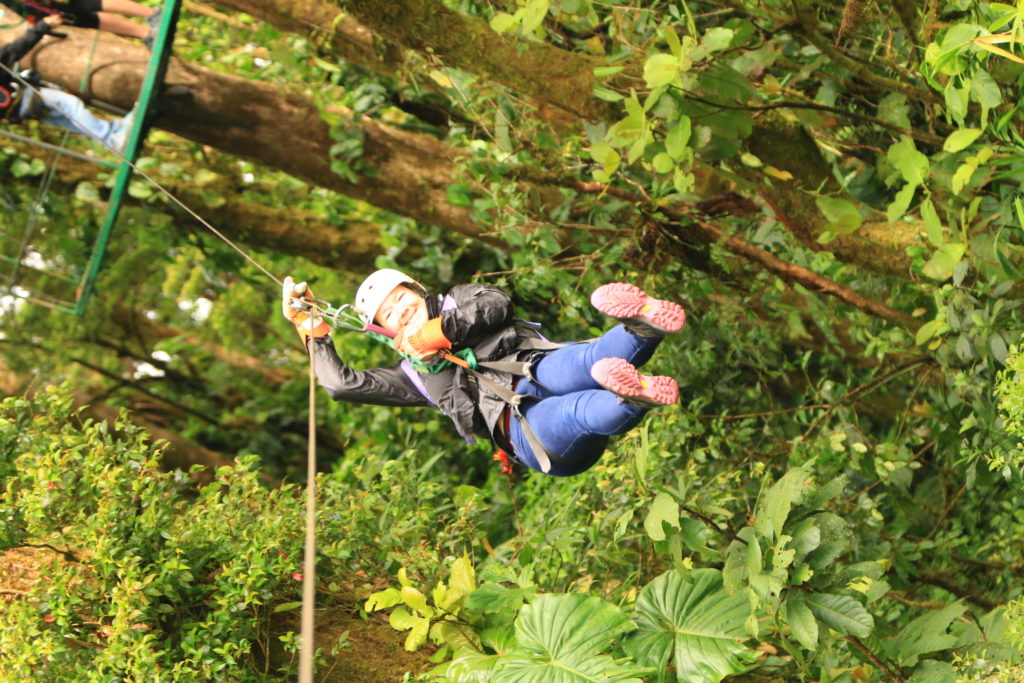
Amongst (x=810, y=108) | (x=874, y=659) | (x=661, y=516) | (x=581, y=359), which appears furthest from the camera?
(x=810, y=108)

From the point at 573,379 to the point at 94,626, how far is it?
134cm

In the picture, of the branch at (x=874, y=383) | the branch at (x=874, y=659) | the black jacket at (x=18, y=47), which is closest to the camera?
the branch at (x=874, y=659)

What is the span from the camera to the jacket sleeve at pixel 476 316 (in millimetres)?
2430

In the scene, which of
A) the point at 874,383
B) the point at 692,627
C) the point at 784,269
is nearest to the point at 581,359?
the point at 692,627

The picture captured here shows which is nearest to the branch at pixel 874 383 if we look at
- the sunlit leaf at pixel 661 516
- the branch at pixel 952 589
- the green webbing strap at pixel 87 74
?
the branch at pixel 952 589

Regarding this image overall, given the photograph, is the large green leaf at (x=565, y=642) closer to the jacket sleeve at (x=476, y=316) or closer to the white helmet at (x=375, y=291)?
the jacket sleeve at (x=476, y=316)

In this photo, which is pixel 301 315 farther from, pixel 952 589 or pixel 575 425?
pixel 952 589

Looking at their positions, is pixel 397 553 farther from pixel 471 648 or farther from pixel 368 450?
pixel 368 450

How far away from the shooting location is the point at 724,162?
3.01 metres

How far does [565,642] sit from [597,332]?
60.8 inches

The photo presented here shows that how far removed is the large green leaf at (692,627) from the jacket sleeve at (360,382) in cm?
83

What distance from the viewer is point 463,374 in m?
2.54

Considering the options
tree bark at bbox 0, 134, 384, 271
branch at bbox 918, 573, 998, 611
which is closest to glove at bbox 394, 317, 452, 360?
tree bark at bbox 0, 134, 384, 271

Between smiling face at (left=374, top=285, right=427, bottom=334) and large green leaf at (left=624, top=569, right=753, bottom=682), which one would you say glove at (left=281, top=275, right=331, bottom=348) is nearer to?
smiling face at (left=374, top=285, right=427, bottom=334)
